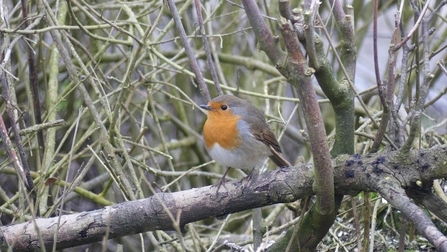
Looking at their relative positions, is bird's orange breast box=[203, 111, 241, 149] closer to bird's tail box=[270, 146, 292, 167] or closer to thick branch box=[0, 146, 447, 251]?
bird's tail box=[270, 146, 292, 167]

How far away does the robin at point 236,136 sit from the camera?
12.6 feet

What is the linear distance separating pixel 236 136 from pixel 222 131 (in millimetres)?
85

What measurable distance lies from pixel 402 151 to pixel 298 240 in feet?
2.24

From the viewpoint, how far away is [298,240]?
304cm

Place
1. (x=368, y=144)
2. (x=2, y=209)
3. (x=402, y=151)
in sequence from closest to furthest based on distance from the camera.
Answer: (x=402, y=151)
(x=2, y=209)
(x=368, y=144)

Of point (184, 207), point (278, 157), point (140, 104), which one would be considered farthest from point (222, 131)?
point (140, 104)

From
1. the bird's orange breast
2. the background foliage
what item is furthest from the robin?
the background foliage

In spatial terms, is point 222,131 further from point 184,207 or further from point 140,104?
point 140,104

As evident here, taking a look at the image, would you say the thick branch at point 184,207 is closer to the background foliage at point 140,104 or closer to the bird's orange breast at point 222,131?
the background foliage at point 140,104

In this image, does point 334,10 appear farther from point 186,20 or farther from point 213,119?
point 186,20

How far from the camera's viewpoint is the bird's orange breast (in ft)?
12.6

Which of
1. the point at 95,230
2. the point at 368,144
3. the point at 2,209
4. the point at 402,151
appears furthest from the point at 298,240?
the point at 2,209

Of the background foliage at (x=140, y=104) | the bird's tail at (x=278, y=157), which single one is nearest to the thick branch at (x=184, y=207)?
the background foliage at (x=140, y=104)

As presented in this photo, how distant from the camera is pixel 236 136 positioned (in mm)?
3879
